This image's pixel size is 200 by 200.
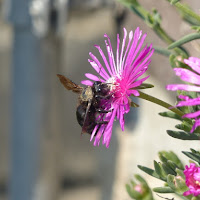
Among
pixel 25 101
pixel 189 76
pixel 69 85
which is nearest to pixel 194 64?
pixel 189 76

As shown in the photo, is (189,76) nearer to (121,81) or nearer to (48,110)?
(121,81)

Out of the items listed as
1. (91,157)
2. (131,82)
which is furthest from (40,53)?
(131,82)

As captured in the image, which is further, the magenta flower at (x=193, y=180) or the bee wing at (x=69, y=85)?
the bee wing at (x=69, y=85)

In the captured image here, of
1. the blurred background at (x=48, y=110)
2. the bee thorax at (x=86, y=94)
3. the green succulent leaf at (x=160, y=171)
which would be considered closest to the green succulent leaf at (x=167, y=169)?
the green succulent leaf at (x=160, y=171)

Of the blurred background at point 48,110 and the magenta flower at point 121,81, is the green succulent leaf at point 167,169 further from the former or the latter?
the blurred background at point 48,110

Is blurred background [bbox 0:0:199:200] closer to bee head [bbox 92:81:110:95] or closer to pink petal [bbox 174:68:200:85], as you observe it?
bee head [bbox 92:81:110:95]
